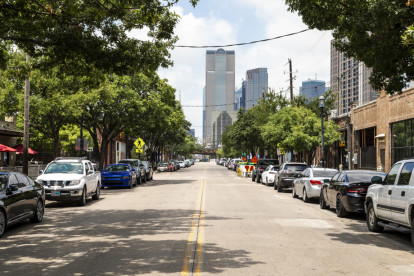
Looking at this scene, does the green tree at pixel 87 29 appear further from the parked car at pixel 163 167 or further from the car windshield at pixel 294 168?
the parked car at pixel 163 167

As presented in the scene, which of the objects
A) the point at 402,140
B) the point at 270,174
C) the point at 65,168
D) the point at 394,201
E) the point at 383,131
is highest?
the point at 383,131

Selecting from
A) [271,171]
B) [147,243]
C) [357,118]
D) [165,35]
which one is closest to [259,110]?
[357,118]

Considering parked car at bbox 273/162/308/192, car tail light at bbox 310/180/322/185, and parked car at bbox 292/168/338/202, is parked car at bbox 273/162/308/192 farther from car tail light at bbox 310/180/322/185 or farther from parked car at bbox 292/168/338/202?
car tail light at bbox 310/180/322/185

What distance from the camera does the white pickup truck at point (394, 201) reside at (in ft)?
29.6

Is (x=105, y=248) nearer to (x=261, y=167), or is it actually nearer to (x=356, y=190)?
(x=356, y=190)

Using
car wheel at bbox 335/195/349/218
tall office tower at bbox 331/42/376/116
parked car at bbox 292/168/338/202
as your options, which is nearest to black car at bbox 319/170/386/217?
car wheel at bbox 335/195/349/218

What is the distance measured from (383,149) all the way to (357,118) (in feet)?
20.6


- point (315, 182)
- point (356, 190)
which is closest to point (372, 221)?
point (356, 190)

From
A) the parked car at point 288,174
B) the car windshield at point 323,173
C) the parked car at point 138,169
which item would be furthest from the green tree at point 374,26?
the parked car at point 138,169

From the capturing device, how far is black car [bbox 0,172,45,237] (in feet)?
33.8

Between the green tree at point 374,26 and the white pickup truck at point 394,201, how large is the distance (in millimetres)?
3084

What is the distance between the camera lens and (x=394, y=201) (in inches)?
378

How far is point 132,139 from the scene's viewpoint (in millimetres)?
84000

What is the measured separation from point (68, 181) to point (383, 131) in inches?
863
